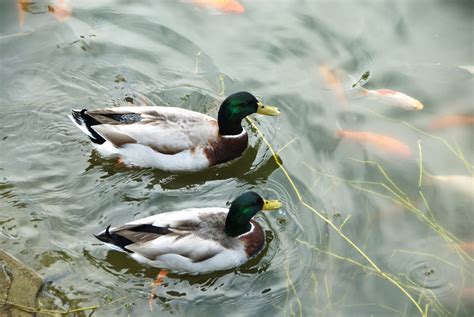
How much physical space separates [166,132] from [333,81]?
219cm

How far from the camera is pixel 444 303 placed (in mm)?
5793

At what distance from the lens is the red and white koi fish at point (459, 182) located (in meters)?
6.72

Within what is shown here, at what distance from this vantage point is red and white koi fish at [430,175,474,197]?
22.0 feet

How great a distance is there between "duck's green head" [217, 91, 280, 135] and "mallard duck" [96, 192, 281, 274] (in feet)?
4.06

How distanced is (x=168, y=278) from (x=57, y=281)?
35.6 inches

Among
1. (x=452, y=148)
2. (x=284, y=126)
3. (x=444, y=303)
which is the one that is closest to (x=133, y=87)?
(x=284, y=126)

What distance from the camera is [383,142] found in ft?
23.1

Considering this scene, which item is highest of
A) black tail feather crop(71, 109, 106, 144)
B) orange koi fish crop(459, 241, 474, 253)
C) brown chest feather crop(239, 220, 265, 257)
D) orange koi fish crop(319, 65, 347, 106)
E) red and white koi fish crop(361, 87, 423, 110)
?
red and white koi fish crop(361, 87, 423, 110)

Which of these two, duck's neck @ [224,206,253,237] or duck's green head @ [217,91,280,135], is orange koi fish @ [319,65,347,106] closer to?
duck's green head @ [217,91,280,135]

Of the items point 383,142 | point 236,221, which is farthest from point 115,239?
point 383,142

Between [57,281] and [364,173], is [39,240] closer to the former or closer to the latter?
[57,281]

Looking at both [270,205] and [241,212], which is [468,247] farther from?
[241,212]

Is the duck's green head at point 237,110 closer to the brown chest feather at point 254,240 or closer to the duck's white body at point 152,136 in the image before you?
the duck's white body at point 152,136

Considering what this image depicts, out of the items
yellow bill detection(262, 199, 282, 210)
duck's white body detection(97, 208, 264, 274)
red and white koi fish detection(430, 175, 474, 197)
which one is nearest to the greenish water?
red and white koi fish detection(430, 175, 474, 197)
